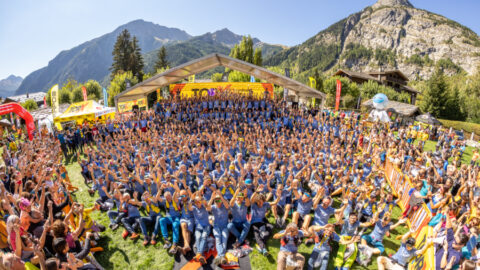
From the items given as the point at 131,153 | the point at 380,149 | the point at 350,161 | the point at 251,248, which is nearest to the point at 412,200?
the point at 350,161

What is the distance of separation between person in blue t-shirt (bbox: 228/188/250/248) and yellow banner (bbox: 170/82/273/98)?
19920 mm

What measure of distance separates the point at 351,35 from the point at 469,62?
7772cm

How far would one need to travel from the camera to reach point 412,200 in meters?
7.25

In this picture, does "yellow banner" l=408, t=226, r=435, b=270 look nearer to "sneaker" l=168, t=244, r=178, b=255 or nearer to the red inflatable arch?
"sneaker" l=168, t=244, r=178, b=255

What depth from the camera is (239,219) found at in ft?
20.3

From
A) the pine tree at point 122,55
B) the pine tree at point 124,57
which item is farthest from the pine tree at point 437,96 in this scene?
the pine tree at point 122,55

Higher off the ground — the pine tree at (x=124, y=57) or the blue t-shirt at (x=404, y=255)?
the pine tree at (x=124, y=57)

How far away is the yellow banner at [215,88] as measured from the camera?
990 inches

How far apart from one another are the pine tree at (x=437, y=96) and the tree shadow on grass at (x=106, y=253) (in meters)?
46.3

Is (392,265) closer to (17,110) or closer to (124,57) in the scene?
(17,110)

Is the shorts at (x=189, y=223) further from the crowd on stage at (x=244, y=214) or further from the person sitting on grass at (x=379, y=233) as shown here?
the person sitting on grass at (x=379, y=233)

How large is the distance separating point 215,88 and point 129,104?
30.1 feet

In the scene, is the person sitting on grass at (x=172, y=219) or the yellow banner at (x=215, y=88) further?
the yellow banner at (x=215, y=88)

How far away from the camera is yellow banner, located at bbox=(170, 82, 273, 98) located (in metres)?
25.1
